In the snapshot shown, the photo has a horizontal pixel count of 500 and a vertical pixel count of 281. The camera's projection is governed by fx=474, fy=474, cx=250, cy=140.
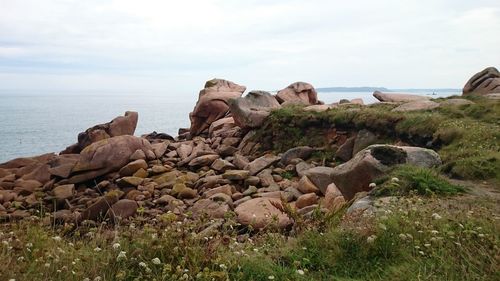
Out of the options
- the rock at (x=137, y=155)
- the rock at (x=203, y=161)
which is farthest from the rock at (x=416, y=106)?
the rock at (x=137, y=155)

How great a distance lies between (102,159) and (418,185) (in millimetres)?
11947

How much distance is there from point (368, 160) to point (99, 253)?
18.9ft

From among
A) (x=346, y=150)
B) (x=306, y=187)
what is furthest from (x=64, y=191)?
(x=346, y=150)

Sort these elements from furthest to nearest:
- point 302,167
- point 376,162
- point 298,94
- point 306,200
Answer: point 298,94 < point 302,167 < point 306,200 < point 376,162

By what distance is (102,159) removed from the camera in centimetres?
1625

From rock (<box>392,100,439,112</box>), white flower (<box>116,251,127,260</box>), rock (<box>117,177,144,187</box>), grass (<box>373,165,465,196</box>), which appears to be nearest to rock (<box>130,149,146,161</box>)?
rock (<box>117,177,144,187</box>)

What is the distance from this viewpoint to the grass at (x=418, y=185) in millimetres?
6875

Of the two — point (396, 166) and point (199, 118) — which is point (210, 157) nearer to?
point (199, 118)

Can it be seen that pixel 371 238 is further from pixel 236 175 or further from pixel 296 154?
pixel 296 154

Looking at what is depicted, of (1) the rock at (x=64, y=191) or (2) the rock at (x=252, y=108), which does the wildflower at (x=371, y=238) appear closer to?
(1) the rock at (x=64, y=191)

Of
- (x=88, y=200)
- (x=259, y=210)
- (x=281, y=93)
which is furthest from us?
(x=281, y=93)

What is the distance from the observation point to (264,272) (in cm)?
438

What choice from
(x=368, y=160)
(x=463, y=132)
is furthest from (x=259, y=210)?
(x=463, y=132)

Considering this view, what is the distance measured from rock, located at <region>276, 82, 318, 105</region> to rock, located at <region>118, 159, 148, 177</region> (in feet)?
25.5
